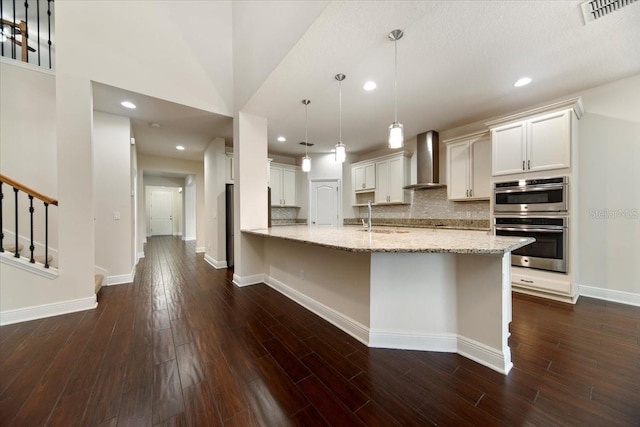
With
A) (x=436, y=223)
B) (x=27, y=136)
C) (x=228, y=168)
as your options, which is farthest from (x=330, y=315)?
(x=27, y=136)

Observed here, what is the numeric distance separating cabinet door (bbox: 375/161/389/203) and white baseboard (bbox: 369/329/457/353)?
354 cm

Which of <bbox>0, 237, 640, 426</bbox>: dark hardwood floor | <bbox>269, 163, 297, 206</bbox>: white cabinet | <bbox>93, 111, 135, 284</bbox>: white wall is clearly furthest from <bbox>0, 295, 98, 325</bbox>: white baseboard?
<bbox>269, 163, 297, 206</bbox>: white cabinet

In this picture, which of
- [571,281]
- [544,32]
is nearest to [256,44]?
[544,32]

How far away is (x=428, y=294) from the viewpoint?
6.11 ft

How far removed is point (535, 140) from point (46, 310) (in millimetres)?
6281

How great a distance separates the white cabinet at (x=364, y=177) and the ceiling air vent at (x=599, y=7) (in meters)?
3.65

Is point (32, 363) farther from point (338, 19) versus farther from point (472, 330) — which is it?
point (338, 19)

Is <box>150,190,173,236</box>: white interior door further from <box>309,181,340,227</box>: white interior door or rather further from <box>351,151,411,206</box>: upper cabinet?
<box>351,151,411,206</box>: upper cabinet

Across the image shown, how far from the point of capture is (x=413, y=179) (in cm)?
486

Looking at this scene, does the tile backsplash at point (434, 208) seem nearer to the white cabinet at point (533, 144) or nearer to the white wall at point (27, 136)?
the white cabinet at point (533, 144)

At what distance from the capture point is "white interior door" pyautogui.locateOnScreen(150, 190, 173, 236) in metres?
10.7

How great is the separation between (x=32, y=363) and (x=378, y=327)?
2709 millimetres

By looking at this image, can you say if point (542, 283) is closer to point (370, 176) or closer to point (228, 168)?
point (370, 176)

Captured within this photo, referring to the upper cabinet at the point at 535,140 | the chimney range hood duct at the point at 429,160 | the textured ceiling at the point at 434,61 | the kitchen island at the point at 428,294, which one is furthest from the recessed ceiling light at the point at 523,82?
the kitchen island at the point at 428,294
